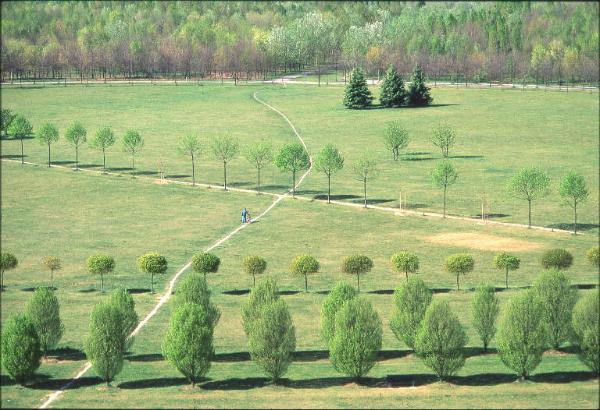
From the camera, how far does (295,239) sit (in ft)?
387

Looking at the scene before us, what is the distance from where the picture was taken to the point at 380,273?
104 metres

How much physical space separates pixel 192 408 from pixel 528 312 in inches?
846

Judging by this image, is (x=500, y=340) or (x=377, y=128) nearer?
(x=500, y=340)

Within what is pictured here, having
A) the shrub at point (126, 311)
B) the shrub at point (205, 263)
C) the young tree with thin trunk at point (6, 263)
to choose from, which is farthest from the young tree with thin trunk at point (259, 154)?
the shrub at point (126, 311)

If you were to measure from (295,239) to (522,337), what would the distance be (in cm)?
4534

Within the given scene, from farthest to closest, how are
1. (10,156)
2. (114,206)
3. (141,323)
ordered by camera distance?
(10,156) < (114,206) < (141,323)

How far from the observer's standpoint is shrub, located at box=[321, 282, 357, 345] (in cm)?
7912

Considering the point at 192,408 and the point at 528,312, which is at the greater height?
the point at 528,312

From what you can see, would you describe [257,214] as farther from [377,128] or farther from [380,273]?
[377,128]

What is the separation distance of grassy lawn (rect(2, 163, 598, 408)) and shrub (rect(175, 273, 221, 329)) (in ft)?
8.45

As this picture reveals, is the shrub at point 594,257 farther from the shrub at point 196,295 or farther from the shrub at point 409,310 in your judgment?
the shrub at point 196,295

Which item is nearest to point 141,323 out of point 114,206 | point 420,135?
point 114,206

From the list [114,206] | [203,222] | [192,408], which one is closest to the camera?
[192,408]

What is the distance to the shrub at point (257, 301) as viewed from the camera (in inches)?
3204
